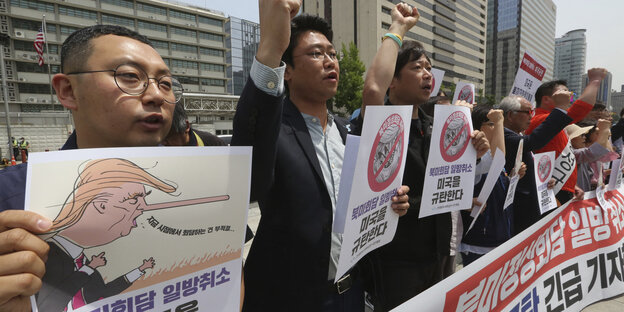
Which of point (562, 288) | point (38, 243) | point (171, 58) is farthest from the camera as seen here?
point (171, 58)

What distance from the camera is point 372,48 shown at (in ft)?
153

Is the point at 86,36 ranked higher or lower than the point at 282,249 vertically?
higher

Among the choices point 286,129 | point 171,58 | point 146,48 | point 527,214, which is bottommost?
point 527,214

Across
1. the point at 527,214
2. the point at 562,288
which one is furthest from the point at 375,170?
the point at 527,214

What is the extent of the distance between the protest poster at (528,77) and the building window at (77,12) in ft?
159

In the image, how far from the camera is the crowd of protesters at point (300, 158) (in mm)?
803

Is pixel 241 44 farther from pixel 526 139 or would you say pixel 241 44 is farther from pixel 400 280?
pixel 400 280

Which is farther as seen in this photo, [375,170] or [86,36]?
[375,170]

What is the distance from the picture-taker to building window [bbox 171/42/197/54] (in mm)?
46344

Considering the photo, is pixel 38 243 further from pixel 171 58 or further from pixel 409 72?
pixel 171 58

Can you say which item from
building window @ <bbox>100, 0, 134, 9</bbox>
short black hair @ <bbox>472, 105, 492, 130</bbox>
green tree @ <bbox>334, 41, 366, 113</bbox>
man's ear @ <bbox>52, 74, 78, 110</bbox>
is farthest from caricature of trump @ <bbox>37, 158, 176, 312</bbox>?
building window @ <bbox>100, 0, 134, 9</bbox>

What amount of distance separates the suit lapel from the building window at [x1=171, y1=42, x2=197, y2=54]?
168 ft

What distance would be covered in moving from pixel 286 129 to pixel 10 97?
45.7 meters

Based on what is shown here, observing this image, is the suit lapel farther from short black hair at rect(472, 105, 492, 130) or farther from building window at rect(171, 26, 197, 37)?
building window at rect(171, 26, 197, 37)
